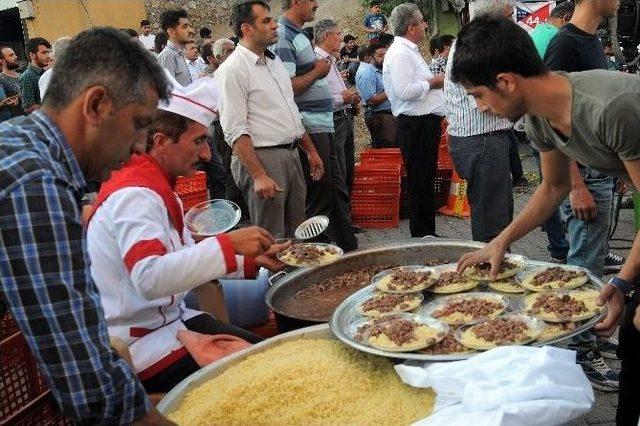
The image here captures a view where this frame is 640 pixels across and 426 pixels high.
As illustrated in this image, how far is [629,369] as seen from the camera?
2605 mm

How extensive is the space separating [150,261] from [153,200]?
0.84 ft

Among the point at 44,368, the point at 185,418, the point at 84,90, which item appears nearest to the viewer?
the point at 44,368

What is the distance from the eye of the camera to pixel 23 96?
8.02 metres

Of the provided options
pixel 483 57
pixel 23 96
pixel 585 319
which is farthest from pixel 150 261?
pixel 23 96

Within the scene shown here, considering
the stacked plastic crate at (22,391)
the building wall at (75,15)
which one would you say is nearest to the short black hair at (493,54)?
the stacked plastic crate at (22,391)

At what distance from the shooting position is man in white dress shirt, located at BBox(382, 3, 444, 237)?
5.82m

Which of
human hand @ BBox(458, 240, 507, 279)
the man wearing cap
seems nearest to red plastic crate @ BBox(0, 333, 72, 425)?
the man wearing cap

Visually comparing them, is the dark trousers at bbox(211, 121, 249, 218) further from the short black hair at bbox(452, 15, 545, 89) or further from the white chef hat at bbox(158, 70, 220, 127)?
the short black hair at bbox(452, 15, 545, 89)

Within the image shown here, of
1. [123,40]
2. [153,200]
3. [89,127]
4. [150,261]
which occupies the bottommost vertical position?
[150,261]

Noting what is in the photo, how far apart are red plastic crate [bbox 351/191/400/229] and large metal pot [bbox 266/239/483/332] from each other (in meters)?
3.22

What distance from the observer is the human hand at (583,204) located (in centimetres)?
354

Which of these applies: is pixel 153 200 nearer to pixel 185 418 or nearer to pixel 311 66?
pixel 185 418

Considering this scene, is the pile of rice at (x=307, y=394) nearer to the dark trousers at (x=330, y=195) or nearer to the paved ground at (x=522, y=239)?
the paved ground at (x=522, y=239)

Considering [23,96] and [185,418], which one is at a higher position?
[23,96]
